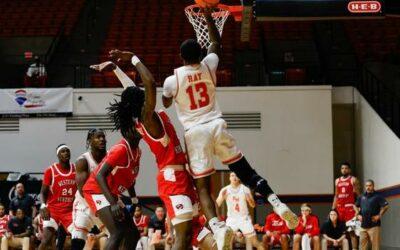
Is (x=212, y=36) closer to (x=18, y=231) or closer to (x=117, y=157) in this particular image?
(x=117, y=157)

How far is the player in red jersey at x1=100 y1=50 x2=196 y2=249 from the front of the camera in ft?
24.0

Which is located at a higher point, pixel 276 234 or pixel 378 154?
pixel 378 154

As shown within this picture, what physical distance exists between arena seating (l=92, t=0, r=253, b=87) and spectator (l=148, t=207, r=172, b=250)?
430 centimetres

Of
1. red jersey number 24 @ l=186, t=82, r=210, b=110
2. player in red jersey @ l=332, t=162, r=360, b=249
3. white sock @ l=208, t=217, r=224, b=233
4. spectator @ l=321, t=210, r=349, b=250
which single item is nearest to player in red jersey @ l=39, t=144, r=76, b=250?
red jersey number 24 @ l=186, t=82, r=210, b=110

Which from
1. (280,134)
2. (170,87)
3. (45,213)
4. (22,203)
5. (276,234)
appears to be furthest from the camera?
(280,134)

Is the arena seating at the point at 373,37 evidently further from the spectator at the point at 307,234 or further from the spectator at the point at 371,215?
the spectator at the point at 371,215

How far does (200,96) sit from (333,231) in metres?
9.01

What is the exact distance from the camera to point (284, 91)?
19.7 m

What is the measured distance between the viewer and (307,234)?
15.7 m

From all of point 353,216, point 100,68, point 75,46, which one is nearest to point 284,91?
point 353,216

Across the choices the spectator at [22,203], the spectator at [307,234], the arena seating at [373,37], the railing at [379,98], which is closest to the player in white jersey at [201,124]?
the spectator at [307,234]

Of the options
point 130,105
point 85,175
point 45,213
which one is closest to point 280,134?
point 45,213

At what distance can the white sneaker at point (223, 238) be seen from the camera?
7.13 meters

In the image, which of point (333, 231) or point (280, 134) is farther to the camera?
point (280, 134)
